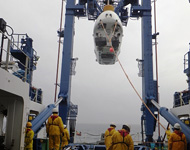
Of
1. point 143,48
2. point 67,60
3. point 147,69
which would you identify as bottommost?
point 147,69

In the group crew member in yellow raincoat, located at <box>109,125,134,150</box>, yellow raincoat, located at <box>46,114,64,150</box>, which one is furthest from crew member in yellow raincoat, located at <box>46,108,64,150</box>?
crew member in yellow raincoat, located at <box>109,125,134,150</box>

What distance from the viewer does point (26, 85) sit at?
211 inches

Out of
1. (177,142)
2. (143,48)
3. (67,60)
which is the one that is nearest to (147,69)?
(143,48)

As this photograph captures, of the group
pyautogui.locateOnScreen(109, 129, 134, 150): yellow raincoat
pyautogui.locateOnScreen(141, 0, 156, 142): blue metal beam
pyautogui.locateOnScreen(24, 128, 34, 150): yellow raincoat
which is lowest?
pyautogui.locateOnScreen(24, 128, 34, 150): yellow raincoat

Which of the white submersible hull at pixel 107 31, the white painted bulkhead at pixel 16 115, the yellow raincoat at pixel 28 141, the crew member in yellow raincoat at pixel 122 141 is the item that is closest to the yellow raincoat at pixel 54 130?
the yellow raincoat at pixel 28 141

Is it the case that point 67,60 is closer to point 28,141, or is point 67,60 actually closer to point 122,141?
point 28,141

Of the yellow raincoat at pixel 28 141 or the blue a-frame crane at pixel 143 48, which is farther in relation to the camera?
the blue a-frame crane at pixel 143 48

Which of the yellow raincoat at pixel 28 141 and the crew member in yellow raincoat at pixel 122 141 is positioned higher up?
the crew member in yellow raincoat at pixel 122 141

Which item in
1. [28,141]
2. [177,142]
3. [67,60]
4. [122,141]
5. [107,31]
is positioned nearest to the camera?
[122,141]

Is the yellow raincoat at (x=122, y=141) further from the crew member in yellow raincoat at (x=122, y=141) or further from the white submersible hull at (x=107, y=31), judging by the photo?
the white submersible hull at (x=107, y=31)

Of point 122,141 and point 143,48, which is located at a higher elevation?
point 143,48

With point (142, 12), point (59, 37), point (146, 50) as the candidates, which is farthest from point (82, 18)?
point (146, 50)

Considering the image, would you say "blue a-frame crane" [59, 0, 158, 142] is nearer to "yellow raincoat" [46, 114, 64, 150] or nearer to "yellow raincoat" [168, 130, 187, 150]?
"yellow raincoat" [46, 114, 64, 150]

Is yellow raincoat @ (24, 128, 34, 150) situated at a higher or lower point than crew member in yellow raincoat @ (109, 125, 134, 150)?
lower
